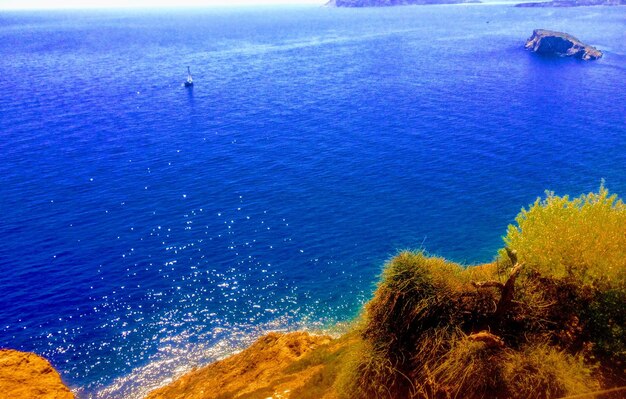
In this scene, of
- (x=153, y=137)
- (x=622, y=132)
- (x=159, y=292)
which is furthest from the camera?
(x=153, y=137)

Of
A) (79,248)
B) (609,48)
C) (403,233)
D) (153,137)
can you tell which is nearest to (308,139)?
(153,137)

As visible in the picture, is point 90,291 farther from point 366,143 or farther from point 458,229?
point 366,143

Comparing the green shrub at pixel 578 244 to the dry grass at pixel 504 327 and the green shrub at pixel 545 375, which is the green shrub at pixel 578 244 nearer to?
the dry grass at pixel 504 327

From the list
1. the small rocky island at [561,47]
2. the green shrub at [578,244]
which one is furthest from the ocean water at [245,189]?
the green shrub at [578,244]

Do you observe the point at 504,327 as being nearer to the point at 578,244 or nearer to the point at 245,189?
the point at 578,244

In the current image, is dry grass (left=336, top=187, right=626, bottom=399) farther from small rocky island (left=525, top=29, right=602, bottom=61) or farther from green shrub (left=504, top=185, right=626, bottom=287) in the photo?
small rocky island (left=525, top=29, right=602, bottom=61)

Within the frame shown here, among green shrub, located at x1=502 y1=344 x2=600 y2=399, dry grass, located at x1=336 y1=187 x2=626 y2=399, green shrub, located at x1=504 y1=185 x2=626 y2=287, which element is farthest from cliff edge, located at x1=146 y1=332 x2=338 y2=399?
green shrub, located at x1=504 y1=185 x2=626 y2=287
